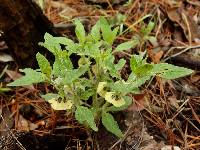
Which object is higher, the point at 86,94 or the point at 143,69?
the point at 143,69

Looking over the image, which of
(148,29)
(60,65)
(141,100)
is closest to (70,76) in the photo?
(60,65)

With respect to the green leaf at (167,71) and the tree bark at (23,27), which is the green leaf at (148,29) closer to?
the tree bark at (23,27)

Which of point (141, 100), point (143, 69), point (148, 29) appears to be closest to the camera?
point (143, 69)

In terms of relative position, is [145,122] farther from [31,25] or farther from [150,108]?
[31,25]

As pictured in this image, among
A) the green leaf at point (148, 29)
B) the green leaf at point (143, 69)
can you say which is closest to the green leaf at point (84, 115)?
the green leaf at point (143, 69)

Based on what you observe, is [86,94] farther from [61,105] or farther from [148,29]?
[148,29]
